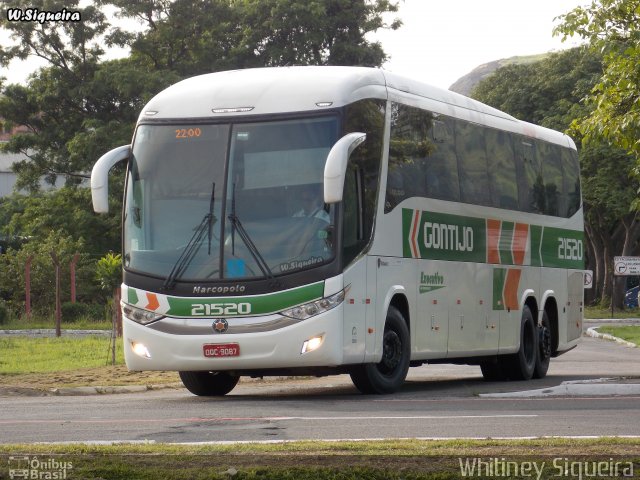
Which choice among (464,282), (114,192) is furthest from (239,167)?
(114,192)

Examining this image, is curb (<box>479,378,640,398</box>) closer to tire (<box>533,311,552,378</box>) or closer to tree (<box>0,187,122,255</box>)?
tire (<box>533,311,552,378</box>)

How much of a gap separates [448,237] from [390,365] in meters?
2.53

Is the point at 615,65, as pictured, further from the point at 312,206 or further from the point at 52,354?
the point at 52,354

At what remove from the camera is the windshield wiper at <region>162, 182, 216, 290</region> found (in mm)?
15625

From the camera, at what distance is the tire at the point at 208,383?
56.7ft

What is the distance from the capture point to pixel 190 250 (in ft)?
51.4

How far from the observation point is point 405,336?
675 inches

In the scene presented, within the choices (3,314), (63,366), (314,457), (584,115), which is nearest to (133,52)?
(3,314)

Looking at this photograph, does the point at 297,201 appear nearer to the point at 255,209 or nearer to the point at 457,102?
the point at 255,209

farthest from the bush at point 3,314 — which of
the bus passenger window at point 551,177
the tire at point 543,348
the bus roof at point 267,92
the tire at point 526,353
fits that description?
the bus roof at point 267,92

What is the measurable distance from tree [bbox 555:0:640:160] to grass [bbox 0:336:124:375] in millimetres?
9415

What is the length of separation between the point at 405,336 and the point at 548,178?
681cm

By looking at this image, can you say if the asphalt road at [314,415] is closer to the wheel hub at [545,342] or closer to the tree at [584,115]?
the wheel hub at [545,342]

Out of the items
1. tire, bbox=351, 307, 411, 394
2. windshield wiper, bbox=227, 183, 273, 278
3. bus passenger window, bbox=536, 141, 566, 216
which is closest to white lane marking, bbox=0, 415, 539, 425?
windshield wiper, bbox=227, 183, 273, 278
